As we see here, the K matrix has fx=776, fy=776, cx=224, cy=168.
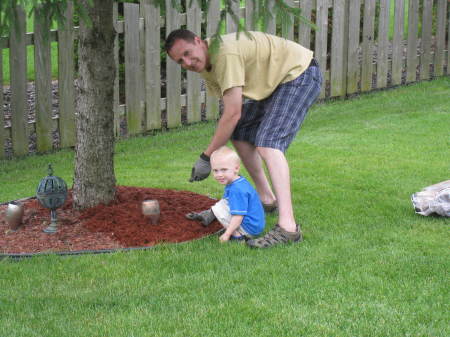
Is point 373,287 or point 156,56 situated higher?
point 156,56

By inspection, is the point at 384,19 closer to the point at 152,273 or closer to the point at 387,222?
the point at 387,222

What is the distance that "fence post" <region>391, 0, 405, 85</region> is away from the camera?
10.6 metres

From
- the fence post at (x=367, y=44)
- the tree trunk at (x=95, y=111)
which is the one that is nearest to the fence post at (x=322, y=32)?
the fence post at (x=367, y=44)

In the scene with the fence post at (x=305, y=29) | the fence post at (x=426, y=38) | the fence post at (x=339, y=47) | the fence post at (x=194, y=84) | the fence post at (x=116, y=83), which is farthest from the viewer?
the fence post at (x=426, y=38)

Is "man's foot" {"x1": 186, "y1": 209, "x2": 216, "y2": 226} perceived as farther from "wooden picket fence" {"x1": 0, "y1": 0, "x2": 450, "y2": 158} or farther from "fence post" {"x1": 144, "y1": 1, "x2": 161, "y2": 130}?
"fence post" {"x1": 144, "y1": 1, "x2": 161, "y2": 130}

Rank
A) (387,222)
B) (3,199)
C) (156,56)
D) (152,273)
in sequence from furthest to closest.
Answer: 1. (156,56)
2. (3,199)
3. (387,222)
4. (152,273)

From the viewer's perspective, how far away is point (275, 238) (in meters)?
4.88

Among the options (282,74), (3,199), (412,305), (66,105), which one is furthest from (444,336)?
(66,105)

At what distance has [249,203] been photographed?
197 inches

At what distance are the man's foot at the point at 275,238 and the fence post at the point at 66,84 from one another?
3.56m

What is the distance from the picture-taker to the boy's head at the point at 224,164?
16.3 ft

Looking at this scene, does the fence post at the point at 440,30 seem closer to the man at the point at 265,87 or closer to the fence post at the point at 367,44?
the fence post at the point at 367,44

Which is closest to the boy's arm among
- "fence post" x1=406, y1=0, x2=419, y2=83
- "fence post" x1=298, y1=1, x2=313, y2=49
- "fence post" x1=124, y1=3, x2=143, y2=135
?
"fence post" x1=124, y1=3, x2=143, y2=135

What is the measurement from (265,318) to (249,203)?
1.34 metres
